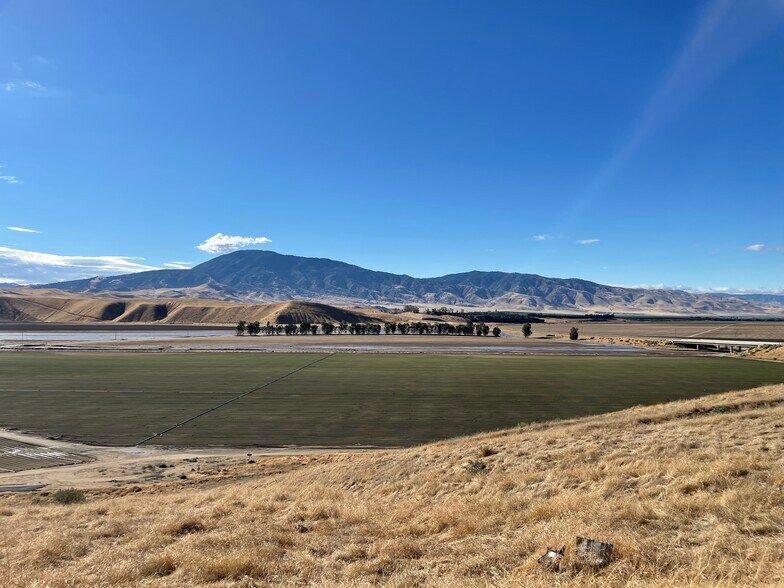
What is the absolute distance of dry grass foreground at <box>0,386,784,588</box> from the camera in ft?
27.7

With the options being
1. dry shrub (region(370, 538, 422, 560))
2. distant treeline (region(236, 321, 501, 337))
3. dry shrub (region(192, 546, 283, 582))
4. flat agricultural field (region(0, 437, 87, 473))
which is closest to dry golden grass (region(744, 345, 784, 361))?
distant treeline (region(236, 321, 501, 337))

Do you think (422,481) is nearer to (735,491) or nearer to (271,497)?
(271,497)

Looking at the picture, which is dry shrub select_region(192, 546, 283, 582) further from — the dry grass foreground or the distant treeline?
the distant treeline

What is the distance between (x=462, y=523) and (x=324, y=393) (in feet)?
125

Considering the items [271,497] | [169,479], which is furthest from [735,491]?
[169,479]

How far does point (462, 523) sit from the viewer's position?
11734 millimetres

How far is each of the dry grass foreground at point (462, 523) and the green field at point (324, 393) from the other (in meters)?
14.1

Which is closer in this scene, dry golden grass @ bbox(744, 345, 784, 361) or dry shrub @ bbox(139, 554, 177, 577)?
dry shrub @ bbox(139, 554, 177, 577)

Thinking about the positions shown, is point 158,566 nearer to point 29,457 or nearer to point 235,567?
point 235,567

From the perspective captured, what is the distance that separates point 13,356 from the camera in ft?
276

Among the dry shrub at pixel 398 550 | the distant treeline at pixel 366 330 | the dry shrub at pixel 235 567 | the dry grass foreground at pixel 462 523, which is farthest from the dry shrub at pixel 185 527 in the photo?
the distant treeline at pixel 366 330

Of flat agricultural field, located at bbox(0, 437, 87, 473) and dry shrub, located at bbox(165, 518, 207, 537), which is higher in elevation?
dry shrub, located at bbox(165, 518, 207, 537)

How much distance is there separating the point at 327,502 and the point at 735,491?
11186 millimetres

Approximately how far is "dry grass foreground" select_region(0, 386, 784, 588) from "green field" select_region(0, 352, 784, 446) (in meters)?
14.1
